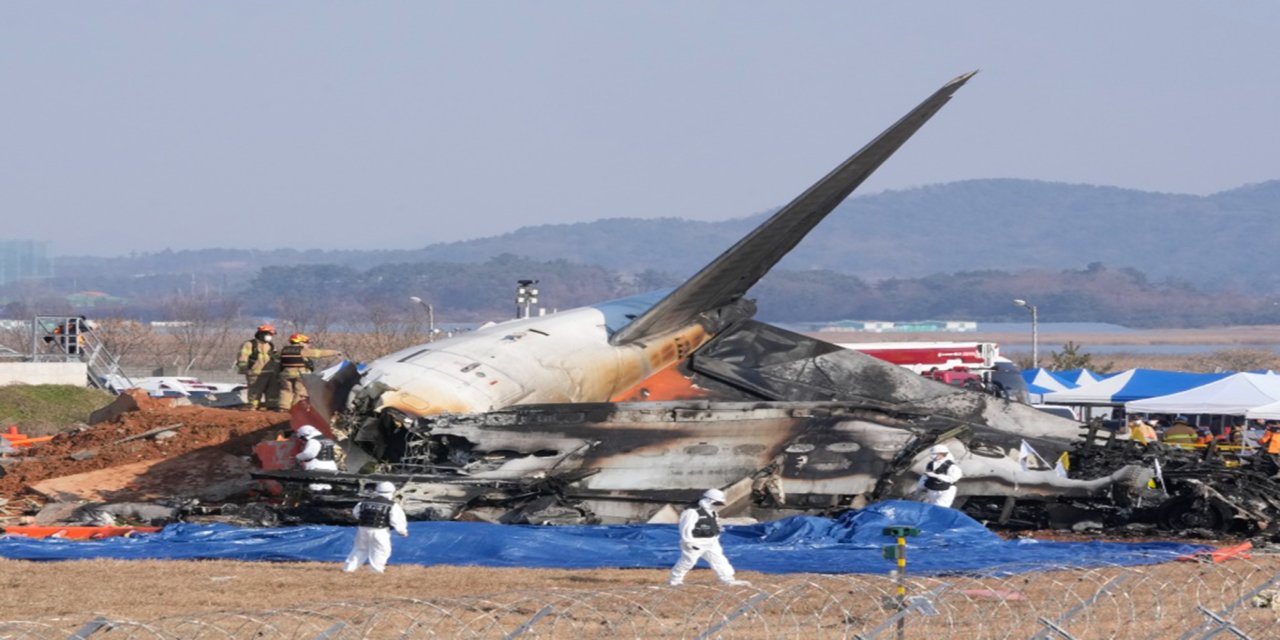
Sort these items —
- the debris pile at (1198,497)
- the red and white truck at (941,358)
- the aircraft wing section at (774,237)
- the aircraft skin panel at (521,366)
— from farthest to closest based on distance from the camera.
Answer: the red and white truck at (941,358)
the aircraft wing section at (774,237)
the aircraft skin panel at (521,366)
the debris pile at (1198,497)

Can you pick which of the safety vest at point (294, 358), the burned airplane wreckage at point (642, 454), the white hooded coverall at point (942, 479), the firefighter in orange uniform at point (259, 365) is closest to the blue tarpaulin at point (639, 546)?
the white hooded coverall at point (942, 479)

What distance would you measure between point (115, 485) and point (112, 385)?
3273cm

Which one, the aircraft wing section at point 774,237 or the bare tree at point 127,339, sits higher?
the aircraft wing section at point 774,237

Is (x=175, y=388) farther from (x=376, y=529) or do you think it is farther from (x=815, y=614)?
(x=815, y=614)

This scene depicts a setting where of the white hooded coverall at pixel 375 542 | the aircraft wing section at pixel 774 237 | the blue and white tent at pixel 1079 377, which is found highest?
the aircraft wing section at pixel 774 237

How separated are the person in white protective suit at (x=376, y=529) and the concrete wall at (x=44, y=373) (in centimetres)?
4000

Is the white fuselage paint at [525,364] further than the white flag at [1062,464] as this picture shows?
No

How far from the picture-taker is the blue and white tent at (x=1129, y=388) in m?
52.0

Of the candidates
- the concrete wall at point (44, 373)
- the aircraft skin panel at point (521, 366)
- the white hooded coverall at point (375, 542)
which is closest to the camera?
the white hooded coverall at point (375, 542)

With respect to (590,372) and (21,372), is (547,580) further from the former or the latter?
(21,372)

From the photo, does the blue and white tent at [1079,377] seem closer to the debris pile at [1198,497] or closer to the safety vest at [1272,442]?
the safety vest at [1272,442]

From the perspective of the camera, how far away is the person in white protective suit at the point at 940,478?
24.7m

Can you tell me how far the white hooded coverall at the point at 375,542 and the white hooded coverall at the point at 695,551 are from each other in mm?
3418

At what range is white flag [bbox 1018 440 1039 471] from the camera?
26.1 m
